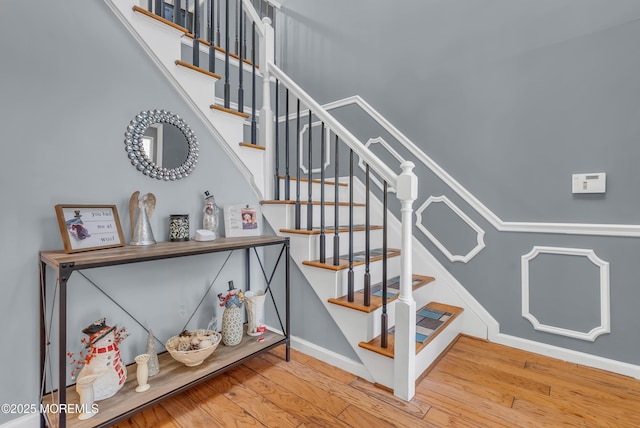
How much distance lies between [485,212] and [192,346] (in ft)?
6.37

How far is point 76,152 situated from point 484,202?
7.54 feet

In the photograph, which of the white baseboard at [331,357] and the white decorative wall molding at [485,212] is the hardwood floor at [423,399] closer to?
the white baseboard at [331,357]

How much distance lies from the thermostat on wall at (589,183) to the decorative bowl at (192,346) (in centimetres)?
215

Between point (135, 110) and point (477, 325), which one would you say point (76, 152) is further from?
point (477, 325)

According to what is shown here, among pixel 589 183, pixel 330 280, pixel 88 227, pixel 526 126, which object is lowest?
pixel 330 280

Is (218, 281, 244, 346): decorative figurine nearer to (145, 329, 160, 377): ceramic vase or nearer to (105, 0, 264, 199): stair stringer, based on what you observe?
(145, 329, 160, 377): ceramic vase

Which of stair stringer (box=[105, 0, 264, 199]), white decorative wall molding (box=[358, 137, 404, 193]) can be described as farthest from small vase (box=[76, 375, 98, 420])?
white decorative wall molding (box=[358, 137, 404, 193])

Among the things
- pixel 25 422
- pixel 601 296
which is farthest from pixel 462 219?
pixel 25 422

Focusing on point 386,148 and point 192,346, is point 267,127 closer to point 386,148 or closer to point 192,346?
point 386,148

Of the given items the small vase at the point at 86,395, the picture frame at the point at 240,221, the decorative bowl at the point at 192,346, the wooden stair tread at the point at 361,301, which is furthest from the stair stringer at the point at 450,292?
the small vase at the point at 86,395

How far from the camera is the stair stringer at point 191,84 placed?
1.43m

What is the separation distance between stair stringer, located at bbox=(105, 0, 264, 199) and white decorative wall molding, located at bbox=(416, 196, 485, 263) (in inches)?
48.0

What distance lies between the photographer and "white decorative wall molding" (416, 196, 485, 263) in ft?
6.72

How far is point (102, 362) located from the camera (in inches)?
46.3
